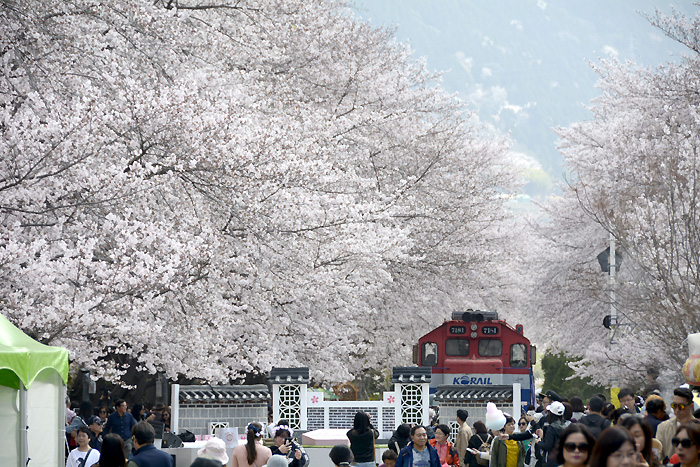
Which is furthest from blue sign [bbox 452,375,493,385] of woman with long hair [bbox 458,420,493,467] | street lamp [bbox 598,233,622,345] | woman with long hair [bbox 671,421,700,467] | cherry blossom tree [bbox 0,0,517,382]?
woman with long hair [bbox 671,421,700,467]

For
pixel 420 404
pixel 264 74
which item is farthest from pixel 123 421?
pixel 264 74

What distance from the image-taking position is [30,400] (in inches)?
451

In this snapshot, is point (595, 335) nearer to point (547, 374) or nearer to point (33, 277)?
point (547, 374)

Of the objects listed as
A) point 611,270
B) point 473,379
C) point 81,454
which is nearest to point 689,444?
point 81,454

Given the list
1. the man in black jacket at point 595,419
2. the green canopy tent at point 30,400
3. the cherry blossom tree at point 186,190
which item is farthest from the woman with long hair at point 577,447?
the cherry blossom tree at point 186,190

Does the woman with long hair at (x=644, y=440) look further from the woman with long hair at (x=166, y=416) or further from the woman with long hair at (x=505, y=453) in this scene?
the woman with long hair at (x=166, y=416)

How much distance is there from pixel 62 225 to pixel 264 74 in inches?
353

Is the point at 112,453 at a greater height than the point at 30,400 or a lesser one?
lesser

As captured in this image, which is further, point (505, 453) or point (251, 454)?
point (505, 453)

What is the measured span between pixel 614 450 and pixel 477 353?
71.7 feet

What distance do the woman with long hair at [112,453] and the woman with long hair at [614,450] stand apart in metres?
4.60

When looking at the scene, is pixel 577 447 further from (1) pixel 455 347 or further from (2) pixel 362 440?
(1) pixel 455 347

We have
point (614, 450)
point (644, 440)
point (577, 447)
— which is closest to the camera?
point (614, 450)

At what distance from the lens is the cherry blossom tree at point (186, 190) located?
48.5ft
